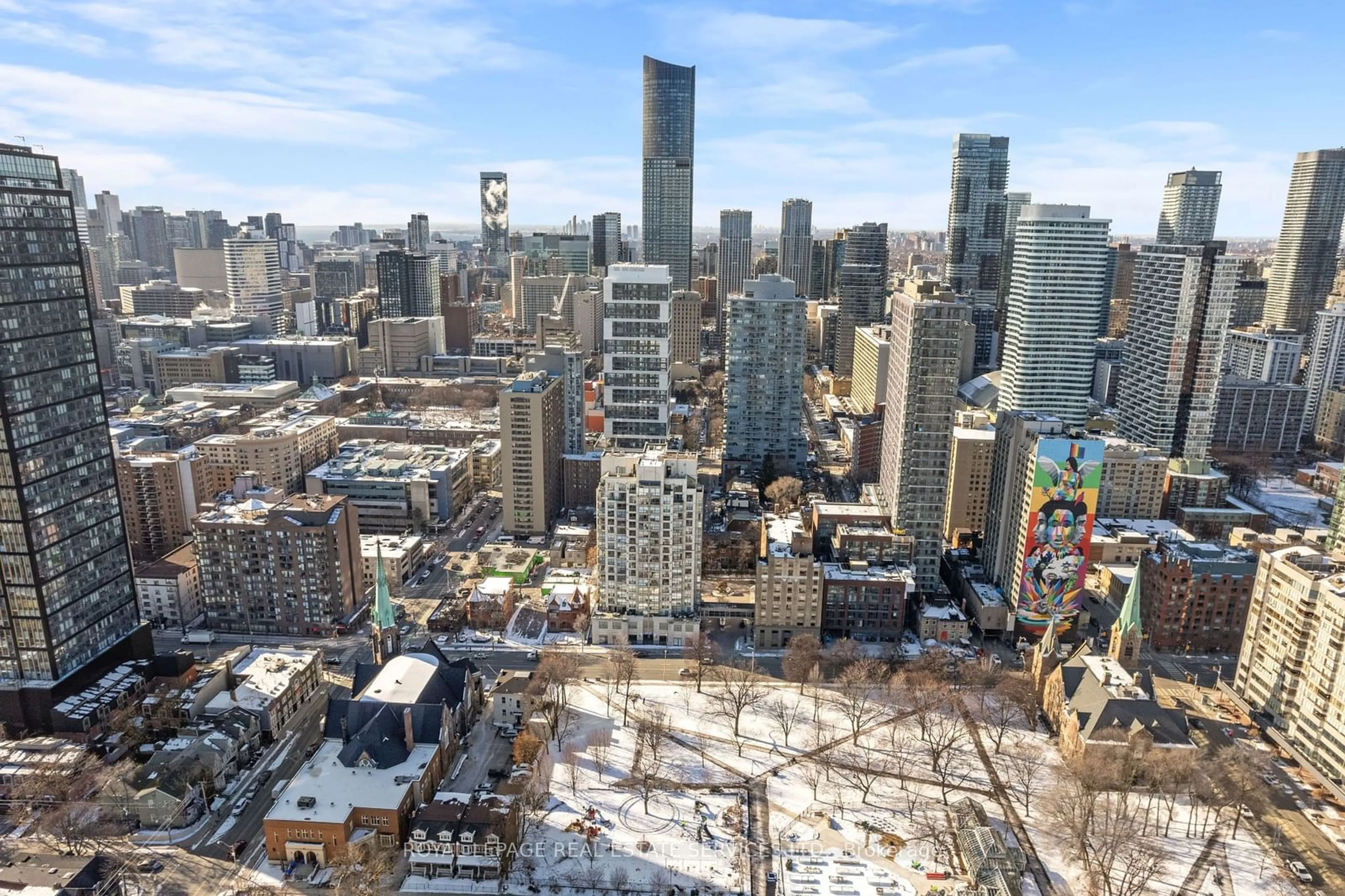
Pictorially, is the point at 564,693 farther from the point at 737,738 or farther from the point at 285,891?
the point at 285,891

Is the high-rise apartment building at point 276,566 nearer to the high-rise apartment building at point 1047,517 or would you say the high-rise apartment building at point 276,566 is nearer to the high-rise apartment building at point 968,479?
the high-rise apartment building at point 1047,517

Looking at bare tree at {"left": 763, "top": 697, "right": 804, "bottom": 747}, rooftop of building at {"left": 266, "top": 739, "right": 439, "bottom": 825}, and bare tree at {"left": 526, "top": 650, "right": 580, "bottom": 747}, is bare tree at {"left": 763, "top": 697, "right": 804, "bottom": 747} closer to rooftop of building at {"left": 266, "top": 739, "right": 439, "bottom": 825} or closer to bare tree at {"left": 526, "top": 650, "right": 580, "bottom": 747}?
bare tree at {"left": 526, "top": 650, "right": 580, "bottom": 747}

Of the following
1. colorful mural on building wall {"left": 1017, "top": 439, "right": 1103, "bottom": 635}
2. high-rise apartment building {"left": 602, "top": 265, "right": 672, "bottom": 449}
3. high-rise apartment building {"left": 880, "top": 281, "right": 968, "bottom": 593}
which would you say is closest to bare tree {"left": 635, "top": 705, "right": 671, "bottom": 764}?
high-rise apartment building {"left": 602, "top": 265, "right": 672, "bottom": 449}

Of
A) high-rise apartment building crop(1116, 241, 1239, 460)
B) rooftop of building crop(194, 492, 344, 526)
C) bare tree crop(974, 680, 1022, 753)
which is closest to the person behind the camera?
bare tree crop(974, 680, 1022, 753)

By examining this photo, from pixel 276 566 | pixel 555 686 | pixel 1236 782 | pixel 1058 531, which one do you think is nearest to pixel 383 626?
pixel 555 686

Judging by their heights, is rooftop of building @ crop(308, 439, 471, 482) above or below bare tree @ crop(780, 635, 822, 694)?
above

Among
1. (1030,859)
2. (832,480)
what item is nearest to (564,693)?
(1030,859)

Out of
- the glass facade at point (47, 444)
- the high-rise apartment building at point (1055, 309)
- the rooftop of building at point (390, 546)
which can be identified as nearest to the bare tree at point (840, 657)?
the rooftop of building at point (390, 546)
